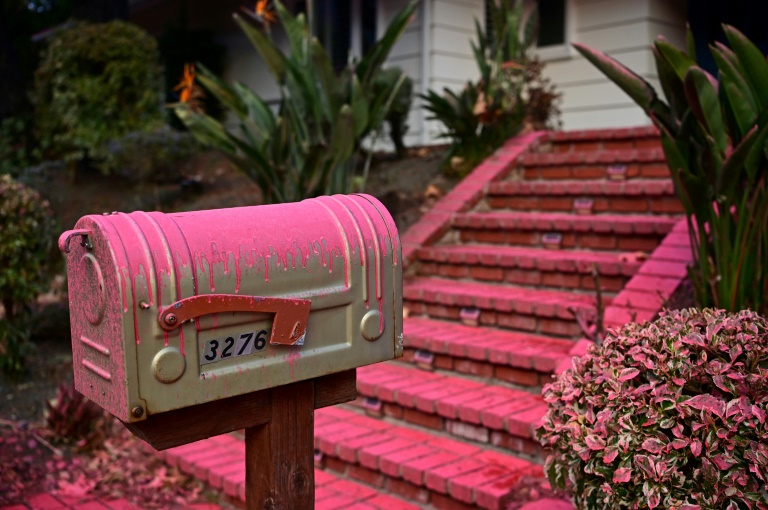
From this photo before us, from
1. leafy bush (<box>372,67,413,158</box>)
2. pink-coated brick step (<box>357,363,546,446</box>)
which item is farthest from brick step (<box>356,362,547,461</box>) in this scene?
leafy bush (<box>372,67,413,158</box>)

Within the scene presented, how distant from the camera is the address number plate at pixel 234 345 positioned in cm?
168

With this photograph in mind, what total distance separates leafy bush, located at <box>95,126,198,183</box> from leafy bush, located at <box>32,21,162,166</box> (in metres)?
0.42

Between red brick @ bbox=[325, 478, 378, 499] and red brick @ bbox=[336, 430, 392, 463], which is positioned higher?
red brick @ bbox=[336, 430, 392, 463]

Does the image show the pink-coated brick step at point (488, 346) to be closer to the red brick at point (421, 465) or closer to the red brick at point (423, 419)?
the red brick at point (423, 419)

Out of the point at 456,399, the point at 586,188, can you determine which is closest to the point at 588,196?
the point at 586,188

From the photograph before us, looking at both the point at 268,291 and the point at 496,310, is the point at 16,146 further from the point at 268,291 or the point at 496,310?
the point at 268,291

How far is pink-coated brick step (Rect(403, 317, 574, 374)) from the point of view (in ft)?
13.4

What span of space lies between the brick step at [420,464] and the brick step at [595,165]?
283 cm

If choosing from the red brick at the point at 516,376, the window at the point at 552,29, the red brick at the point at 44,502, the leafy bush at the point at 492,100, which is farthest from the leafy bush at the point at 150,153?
the red brick at the point at 516,376

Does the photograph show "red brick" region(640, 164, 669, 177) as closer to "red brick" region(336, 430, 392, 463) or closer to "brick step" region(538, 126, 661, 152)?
"brick step" region(538, 126, 661, 152)

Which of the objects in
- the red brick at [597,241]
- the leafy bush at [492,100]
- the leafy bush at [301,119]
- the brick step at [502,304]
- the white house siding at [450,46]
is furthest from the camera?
the white house siding at [450,46]

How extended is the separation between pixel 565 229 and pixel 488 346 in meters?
1.42

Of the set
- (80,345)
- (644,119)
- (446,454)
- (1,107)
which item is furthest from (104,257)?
(1,107)

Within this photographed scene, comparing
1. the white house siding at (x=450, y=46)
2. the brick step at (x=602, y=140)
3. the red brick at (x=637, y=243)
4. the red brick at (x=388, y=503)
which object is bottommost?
the red brick at (x=388, y=503)
